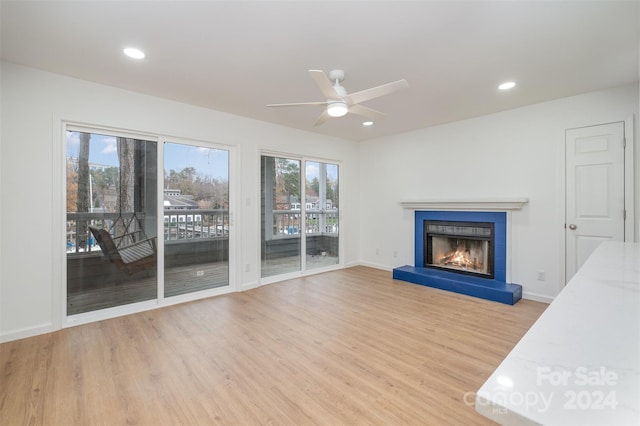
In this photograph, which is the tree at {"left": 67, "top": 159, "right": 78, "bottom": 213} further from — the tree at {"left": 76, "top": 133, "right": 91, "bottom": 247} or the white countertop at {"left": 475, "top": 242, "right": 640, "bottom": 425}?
the white countertop at {"left": 475, "top": 242, "right": 640, "bottom": 425}

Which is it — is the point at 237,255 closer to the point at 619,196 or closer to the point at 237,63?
the point at 237,63

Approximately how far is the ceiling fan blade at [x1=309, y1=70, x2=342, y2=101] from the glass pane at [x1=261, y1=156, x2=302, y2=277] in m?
2.38

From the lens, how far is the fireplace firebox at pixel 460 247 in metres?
4.32

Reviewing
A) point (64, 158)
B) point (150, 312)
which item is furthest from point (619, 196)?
point (64, 158)

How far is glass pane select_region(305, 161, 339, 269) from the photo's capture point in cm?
532

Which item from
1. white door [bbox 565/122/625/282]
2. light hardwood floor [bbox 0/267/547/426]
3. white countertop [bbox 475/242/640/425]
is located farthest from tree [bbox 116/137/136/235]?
white door [bbox 565/122/625/282]

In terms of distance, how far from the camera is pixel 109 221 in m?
3.31

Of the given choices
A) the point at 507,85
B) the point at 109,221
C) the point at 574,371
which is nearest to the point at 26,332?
the point at 109,221

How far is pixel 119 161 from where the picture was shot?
11.1ft

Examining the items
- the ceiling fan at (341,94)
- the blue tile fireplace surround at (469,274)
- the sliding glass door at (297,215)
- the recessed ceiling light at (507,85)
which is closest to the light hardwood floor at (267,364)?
the blue tile fireplace surround at (469,274)

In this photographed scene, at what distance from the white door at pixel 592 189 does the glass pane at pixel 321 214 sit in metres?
3.47

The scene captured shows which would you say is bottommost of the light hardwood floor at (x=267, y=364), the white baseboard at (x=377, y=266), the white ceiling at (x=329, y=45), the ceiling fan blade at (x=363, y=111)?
the light hardwood floor at (x=267, y=364)

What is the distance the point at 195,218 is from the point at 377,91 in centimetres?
285

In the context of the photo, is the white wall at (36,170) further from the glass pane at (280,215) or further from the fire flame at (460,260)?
the fire flame at (460,260)
